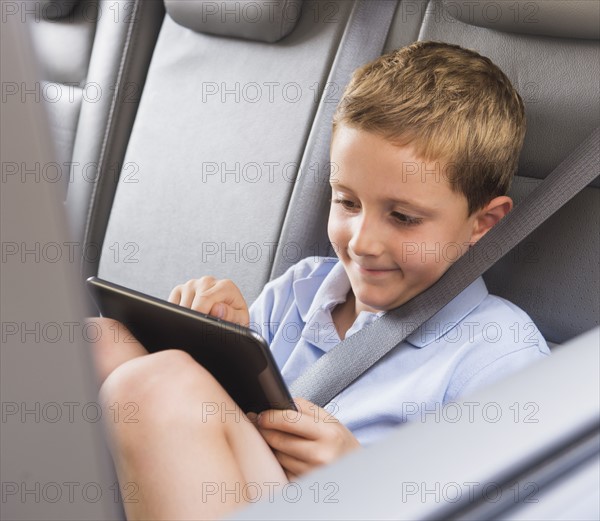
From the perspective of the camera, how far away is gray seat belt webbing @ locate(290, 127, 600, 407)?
1.05 metres

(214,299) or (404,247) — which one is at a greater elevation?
(404,247)

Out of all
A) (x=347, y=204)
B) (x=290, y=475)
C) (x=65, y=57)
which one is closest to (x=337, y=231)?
(x=347, y=204)

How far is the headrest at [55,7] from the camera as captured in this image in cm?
183

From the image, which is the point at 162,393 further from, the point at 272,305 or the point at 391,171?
the point at 272,305

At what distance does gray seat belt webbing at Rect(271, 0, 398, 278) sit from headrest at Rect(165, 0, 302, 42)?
114 mm

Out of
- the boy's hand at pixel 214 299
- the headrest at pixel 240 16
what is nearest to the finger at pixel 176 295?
the boy's hand at pixel 214 299

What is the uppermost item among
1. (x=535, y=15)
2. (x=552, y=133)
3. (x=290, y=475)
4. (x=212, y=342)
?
(x=535, y=15)

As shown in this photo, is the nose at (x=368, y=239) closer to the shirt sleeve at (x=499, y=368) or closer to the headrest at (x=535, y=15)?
the shirt sleeve at (x=499, y=368)

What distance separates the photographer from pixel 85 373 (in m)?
0.34

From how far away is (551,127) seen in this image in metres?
1.18

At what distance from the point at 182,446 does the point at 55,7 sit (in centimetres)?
139

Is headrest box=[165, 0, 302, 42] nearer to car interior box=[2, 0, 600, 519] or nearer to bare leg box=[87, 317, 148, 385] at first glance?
car interior box=[2, 0, 600, 519]

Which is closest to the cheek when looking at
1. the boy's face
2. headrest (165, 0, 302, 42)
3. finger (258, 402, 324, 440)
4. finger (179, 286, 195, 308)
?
the boy's face

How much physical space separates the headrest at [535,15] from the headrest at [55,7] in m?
0.90
